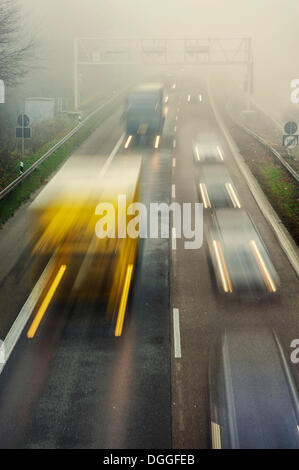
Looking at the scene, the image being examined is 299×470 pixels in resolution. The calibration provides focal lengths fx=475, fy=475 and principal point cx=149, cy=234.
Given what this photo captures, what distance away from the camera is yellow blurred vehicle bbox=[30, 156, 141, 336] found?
1313cm

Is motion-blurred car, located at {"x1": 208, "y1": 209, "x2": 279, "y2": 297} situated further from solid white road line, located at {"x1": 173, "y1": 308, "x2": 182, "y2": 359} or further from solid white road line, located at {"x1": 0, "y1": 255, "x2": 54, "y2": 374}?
solid white road line, located at {"x1": 0, "y1": 255, "x2": 54, "y2": 374}

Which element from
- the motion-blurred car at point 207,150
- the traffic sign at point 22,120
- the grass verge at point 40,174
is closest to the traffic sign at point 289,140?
the motion-blurred car at point 207,150

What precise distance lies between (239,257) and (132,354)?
6109mm

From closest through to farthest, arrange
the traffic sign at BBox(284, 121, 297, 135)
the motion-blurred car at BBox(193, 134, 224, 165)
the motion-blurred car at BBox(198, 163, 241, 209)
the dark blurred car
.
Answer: the dark blurred car < the motion-blurred car at BBox(198, 163, 241, 209) < the traffic sign at BBox(284, 121, 297, 135) < the motion-blurred car at BBox(193, 134, 224, 165)

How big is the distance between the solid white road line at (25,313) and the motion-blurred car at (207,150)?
16322mm

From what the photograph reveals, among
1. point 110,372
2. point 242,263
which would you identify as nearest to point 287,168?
point 242,263

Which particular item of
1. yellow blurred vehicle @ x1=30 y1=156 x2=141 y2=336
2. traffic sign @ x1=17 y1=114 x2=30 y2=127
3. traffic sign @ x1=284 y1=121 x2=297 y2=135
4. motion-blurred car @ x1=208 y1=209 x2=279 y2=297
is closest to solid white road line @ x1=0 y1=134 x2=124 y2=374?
yellow blurred vehicle @ x1=30 y1=156 x2=141 y2=336

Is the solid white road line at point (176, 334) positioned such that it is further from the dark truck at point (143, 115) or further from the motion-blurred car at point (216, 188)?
the dark truck at point (143, 115)

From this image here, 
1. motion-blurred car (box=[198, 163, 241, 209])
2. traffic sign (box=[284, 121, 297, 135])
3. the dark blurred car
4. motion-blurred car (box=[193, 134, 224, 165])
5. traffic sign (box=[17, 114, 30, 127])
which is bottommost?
the dark blurred car

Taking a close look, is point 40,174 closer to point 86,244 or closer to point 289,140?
point 86,244

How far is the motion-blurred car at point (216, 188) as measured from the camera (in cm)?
2103

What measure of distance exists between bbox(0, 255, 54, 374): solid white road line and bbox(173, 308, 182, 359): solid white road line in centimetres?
372
